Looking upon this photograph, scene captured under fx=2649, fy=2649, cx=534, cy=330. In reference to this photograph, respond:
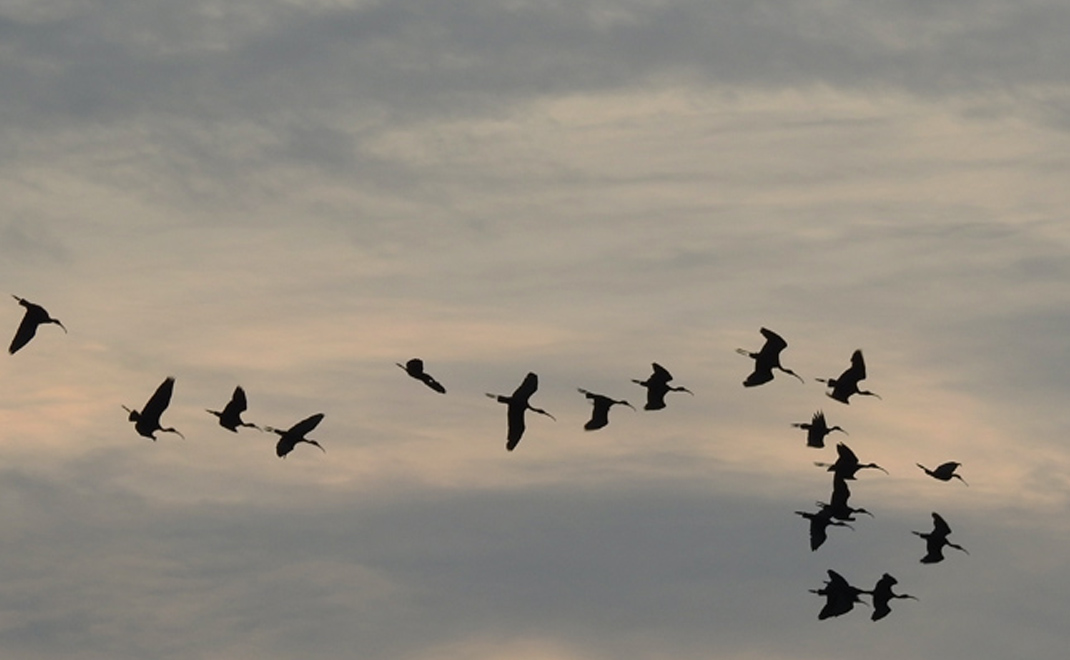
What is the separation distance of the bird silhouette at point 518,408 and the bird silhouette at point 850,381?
13.0m

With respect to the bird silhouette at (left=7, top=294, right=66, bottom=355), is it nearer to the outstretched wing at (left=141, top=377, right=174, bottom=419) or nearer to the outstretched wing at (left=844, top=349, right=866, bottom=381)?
the outstretched wing at (left=141, top=377, right=174, bottom=419)

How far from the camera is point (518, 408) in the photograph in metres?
108

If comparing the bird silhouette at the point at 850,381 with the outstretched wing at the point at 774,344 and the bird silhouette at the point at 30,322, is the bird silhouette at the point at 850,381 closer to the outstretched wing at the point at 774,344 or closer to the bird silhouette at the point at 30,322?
the outstretched wing at the point at 774,344

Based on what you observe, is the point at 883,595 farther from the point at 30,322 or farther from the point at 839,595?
the point at 30,322

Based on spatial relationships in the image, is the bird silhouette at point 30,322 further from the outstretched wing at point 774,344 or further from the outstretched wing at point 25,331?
the outstretched wing at point 774,344

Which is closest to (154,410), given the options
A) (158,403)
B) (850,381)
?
(158,403)

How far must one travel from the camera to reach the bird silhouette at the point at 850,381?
11206 centimetres

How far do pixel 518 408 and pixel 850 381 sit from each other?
14.9 meters

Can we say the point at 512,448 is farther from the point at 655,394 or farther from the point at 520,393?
the point at 655,394

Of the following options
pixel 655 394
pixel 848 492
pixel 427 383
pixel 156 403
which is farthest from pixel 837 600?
pixel 156 403

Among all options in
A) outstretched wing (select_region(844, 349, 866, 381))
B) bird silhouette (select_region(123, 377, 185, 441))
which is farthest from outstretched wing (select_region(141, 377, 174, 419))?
outstretched wing (select_region(844, 349, 866, 381))

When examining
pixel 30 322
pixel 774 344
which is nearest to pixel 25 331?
pixel 30 322

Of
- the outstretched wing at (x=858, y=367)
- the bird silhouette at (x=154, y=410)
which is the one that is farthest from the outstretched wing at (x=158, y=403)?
the outstretched wing at (x=858, y=367)

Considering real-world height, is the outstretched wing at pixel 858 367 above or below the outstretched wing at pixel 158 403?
above
